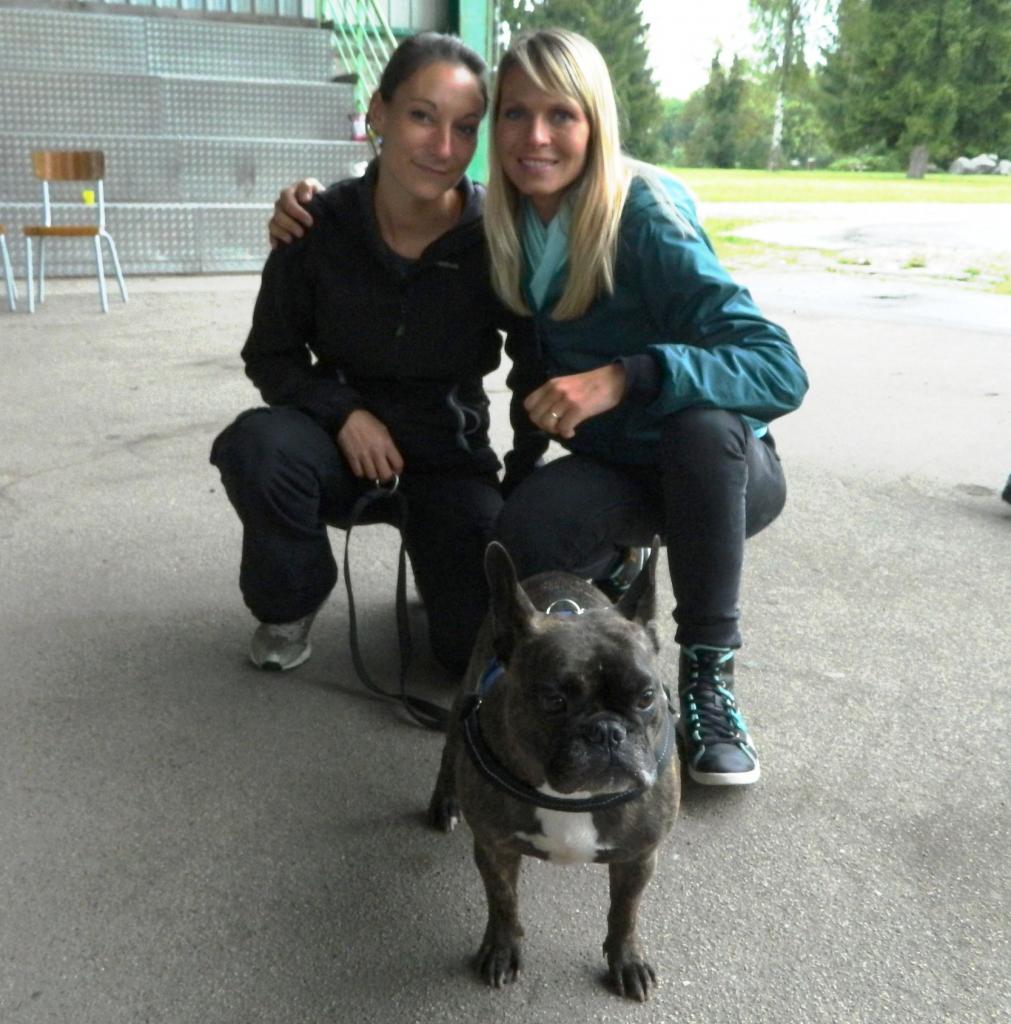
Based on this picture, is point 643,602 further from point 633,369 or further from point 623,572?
point 623,572

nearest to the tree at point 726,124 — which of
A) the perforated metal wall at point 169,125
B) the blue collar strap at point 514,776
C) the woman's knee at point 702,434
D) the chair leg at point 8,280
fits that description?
the perforated metal wall at point 169,125

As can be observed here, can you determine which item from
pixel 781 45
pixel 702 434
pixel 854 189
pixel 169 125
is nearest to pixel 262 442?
pixel 702 434

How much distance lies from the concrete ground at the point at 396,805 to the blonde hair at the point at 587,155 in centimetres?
95

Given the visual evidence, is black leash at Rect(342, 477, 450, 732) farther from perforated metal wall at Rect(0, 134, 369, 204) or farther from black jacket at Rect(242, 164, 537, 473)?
perforated metal wall at Rect(0, 134, 369, 204)

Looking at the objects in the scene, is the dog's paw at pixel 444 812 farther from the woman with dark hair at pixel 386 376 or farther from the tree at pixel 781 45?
the tree at pixel 781 45

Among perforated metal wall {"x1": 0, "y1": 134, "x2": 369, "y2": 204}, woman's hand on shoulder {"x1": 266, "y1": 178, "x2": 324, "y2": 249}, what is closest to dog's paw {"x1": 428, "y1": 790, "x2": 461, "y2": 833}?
woman's hand on shoulder {"x1": 266, "y1": 178, "x2": 324, "y2": 249}

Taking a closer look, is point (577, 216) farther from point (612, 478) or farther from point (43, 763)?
point (43, 763)

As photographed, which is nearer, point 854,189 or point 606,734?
point 606,734

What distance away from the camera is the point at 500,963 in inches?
66.2

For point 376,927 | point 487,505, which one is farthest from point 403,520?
point 376,927

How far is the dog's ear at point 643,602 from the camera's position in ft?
5.66

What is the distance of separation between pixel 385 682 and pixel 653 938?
101 centimetres

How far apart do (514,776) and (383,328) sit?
126cm

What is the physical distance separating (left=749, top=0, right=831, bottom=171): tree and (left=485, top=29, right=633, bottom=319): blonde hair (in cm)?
3107
